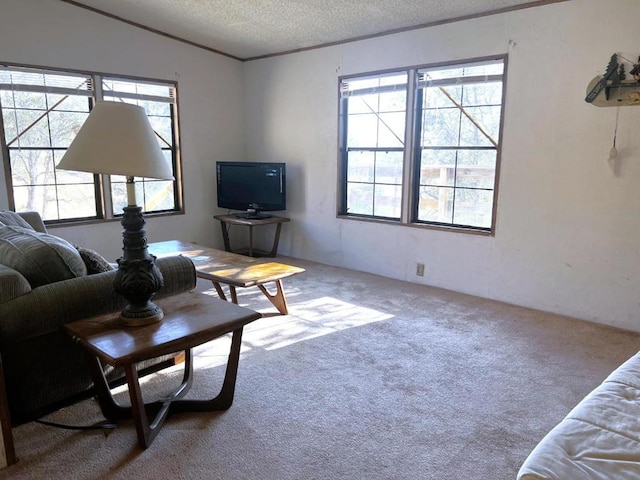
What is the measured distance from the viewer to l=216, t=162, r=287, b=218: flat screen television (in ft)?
17.5

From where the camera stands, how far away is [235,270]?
3.44 meters

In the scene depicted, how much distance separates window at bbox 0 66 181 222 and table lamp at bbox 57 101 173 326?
8.90 ft

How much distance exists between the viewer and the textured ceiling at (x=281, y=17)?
3.79 meters

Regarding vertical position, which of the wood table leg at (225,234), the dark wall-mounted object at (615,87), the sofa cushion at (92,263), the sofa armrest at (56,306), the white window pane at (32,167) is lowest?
the wood table leg at (225,234)

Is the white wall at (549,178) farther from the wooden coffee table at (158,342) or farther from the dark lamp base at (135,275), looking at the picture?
the dark lamp base at (135,275)

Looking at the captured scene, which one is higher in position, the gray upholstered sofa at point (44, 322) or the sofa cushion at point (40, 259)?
the sofa cushion at point (40, 259)

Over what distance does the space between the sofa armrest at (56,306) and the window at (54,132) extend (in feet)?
8.40

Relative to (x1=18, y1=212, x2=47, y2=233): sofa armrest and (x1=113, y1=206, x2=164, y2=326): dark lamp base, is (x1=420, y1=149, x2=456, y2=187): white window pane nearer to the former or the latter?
(x1=113, y1=206, x2=164, y2=326): dark lamp base

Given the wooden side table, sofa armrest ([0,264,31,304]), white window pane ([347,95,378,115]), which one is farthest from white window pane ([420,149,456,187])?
sofa armrest ([0,264,31,304])

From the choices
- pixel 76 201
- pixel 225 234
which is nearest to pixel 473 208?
pixel 225 234

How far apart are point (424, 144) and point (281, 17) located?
1.78m

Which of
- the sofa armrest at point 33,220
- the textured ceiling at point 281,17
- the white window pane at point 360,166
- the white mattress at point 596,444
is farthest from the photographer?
the white window pane at point 360,166

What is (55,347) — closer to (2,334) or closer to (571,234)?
(2,334)

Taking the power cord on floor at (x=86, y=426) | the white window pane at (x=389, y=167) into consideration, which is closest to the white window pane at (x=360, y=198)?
the white window pane at (x=389, y=167)
